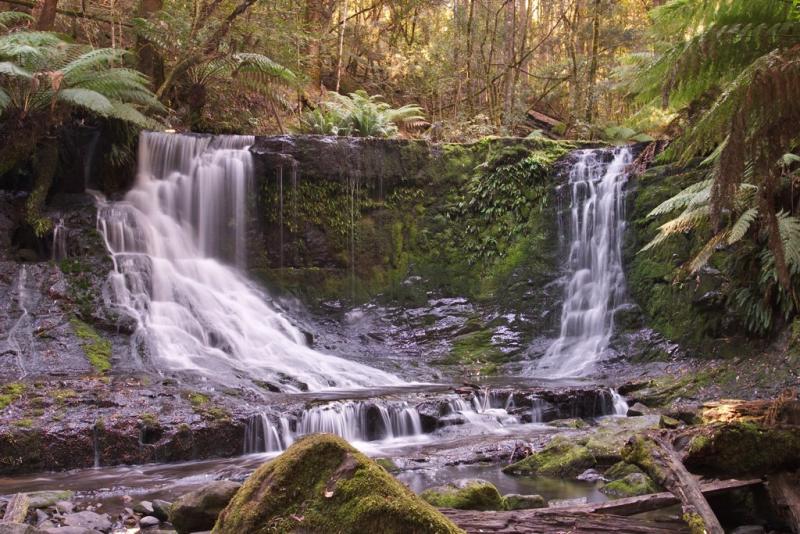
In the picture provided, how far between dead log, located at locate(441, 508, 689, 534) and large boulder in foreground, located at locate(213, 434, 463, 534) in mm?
597

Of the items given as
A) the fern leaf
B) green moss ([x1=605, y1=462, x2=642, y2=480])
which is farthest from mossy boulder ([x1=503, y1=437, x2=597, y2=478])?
the fern leaf

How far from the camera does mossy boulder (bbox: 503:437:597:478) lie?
5.55 meters

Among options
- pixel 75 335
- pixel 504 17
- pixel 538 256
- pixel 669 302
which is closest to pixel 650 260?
pixel 669 302

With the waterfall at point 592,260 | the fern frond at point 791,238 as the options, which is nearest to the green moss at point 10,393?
the waterfall at point 592,260

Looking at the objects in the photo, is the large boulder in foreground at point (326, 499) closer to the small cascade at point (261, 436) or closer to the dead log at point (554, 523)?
the dead log at point (554, 523)

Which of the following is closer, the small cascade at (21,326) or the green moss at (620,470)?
the green moss at (620,470)

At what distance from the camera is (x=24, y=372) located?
7445mm

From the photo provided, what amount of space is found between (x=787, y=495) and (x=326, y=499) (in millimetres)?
2334

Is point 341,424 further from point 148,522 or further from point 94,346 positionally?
point 94,346

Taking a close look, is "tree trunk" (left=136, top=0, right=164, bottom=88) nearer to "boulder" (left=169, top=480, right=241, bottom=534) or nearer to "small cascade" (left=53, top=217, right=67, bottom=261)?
"small cascade" (left=53, top=217, right=67, bottom=261)

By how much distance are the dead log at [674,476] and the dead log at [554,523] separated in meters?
0.17

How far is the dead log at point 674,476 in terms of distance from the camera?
2977 mm

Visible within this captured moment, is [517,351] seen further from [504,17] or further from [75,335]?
[504,17]

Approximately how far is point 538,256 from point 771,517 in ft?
28.4
